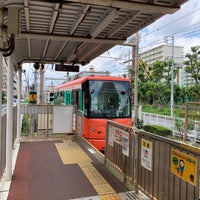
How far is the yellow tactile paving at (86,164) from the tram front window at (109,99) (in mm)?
1538

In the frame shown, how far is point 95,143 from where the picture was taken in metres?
8.81

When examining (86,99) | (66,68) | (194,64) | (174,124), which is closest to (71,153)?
(86,99)

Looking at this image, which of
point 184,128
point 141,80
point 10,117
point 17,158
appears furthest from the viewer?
point 141,80

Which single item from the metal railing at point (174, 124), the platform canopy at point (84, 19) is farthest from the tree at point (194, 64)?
the platform canopy at point (84, 19)

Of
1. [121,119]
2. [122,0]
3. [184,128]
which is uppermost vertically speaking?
[122,0]

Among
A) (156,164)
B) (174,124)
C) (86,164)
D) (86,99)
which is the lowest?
(174,124)

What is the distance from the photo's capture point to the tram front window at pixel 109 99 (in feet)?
29.7

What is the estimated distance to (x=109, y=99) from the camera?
9.20 metres

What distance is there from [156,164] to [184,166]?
67cm

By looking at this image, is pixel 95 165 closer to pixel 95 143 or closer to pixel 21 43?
pixel 95 143

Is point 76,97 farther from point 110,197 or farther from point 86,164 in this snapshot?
point 110,197

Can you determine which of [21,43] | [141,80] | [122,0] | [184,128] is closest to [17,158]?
[21,43]

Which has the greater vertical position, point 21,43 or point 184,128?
point 21,43

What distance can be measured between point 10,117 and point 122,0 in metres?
3.06
